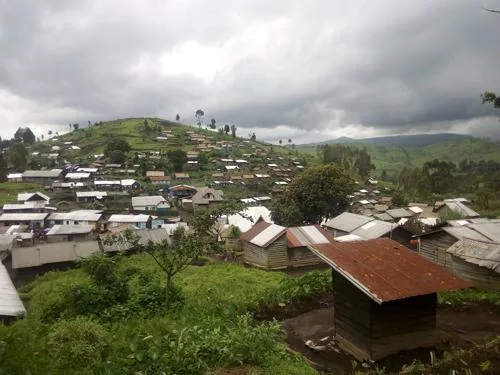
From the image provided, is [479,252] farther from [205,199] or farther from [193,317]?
[205,199]

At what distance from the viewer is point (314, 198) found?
45.3 meters

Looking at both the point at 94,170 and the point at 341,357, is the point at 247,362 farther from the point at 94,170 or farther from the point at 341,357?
the point at 94,170

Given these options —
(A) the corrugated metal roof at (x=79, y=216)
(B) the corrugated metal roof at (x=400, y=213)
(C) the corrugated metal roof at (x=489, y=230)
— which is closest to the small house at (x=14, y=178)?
(A) the corrugated metal roof at (x=79, y=216)

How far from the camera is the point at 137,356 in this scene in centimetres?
673

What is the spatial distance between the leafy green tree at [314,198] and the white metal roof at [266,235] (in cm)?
1300

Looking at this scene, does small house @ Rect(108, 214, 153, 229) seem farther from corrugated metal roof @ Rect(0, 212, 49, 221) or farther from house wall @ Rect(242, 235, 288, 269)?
house wall @ Rect(242, 235, 288, 269)

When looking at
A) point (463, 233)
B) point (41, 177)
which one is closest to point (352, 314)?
point (463, 233)

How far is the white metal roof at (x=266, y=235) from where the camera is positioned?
29719mm

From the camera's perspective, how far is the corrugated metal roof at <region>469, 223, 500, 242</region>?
21342mm

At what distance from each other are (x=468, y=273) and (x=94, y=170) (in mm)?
78756

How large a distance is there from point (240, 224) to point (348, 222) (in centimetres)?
1523

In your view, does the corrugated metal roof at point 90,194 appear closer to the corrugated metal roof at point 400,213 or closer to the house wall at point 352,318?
the corrugated metal roof at point 400,213

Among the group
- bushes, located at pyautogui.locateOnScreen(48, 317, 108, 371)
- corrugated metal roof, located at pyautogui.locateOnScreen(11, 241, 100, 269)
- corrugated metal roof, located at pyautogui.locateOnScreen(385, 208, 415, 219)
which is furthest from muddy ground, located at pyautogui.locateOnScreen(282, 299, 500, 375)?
corrugated metal roof, located at pyautogui.locateOnScreen(385, 208, 415, 219)

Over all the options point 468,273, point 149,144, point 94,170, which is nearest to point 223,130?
point 149,144
